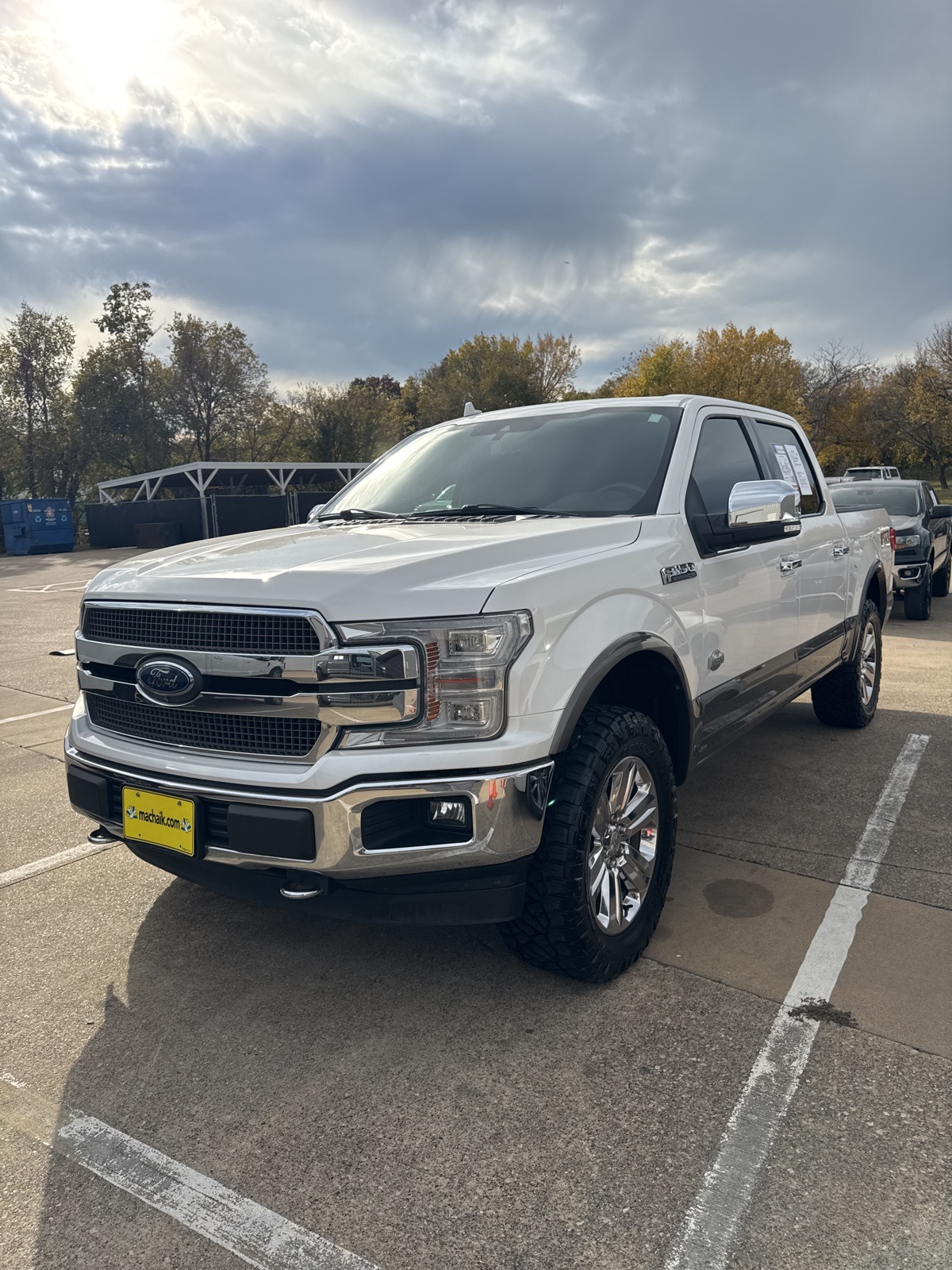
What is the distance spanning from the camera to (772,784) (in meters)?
4.80

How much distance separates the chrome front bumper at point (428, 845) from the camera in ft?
7.77

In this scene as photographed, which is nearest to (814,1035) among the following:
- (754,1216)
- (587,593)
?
(754,1216)

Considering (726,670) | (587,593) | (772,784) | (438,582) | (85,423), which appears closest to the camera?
(438,582)

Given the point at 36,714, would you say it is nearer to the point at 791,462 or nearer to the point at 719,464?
the point at 719,464

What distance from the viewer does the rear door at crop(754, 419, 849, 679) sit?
4.57m

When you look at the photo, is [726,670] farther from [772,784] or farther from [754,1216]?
[754,1216]

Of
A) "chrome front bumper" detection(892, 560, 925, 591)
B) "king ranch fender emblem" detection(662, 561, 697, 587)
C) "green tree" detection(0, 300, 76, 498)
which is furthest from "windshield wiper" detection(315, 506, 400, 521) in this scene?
"green tree" detection(0, 300, 76, 498)

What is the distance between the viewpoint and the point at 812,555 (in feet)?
15.4

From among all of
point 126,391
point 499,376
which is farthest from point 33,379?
point 499,376

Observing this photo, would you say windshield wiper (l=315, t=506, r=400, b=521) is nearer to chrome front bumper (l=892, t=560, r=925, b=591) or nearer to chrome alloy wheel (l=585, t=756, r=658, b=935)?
chrome alloy wheel (l=585, t=756, r=658, b=935)

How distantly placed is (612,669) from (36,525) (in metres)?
36.5

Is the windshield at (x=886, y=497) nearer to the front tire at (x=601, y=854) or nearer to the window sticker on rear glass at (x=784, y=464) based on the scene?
the window sticker on rear glass at (x=784, y=464)

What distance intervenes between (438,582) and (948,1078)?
6.10ft

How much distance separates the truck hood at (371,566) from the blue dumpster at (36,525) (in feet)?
116
